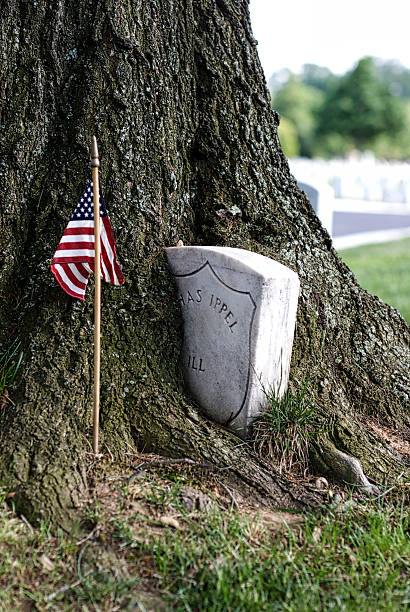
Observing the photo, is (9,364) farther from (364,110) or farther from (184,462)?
(364,110)

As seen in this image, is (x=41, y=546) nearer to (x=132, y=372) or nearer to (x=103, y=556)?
(x=103, y=556)

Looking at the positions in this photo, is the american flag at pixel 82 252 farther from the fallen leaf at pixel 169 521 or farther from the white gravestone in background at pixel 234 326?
the fallen leaf at pixel 169 521

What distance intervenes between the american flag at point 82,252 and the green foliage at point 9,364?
15.3 inches

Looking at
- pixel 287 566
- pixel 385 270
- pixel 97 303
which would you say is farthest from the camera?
pixel 385 270

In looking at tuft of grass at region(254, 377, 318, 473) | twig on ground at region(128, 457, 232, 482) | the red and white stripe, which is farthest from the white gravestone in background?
the red and white stripe

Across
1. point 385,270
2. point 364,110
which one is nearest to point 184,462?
point 385,270

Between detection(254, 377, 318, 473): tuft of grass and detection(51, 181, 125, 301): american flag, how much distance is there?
3.14 ft

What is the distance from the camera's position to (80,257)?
2967 millimetres

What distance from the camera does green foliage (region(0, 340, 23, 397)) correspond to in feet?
10.00

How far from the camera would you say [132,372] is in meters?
3.20

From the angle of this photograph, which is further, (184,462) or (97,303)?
(184,462)

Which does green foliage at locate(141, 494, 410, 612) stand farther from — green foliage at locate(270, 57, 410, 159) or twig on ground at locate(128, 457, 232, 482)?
green foliage at locate(270, 57, 410, 159)

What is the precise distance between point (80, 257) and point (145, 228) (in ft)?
1.61

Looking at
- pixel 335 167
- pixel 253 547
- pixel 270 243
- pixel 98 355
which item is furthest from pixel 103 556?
pixel 335 167
